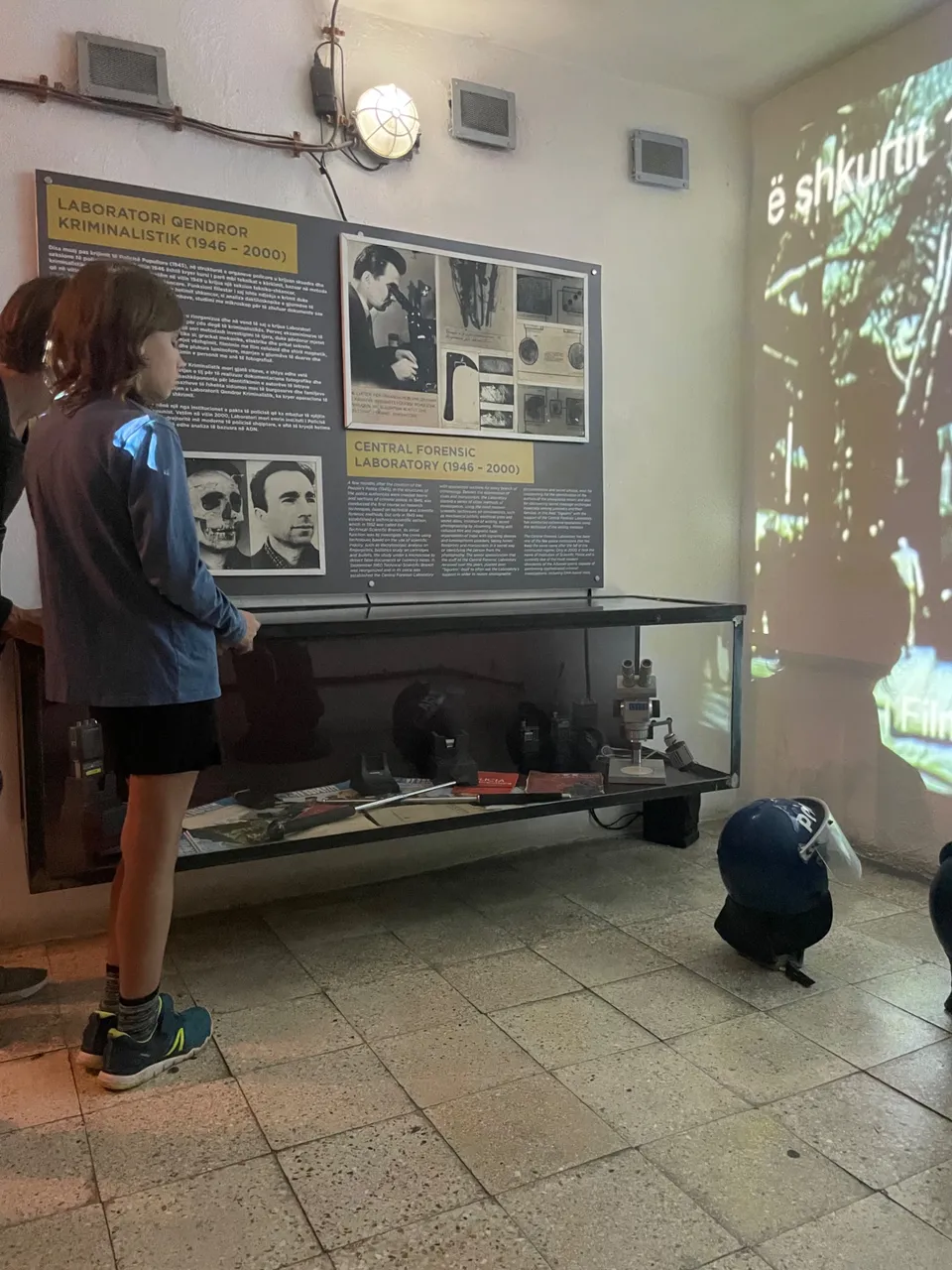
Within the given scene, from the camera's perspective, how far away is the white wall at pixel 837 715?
8.97 ft

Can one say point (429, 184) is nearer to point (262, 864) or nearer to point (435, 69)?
point (435, 69)

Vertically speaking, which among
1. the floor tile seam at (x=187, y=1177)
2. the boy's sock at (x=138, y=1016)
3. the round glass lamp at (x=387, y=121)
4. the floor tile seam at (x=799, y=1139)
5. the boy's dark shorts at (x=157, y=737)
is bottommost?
the floor tile seam at (x=799, y=1139)

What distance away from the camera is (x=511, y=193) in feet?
9.21

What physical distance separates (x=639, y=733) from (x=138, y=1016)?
63.6 inches

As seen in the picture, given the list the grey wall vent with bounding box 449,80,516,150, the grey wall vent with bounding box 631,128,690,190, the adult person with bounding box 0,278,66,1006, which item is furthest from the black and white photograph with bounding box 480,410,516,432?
the adult person with bounding box 0,278,66,1006

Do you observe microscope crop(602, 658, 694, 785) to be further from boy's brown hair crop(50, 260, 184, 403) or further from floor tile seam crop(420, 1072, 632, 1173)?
boy's brown hair crop(50, 260, 184, 403)

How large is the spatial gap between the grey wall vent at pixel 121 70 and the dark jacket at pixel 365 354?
2.20 feet

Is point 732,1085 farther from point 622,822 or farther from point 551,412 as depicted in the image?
point 551,412

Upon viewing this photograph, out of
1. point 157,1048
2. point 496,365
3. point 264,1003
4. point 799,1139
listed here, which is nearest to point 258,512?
point 496,365

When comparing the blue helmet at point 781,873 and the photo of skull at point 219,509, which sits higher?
the photo of skull at point 219,509

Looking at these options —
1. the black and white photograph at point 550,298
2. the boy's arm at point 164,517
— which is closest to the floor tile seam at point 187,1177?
the boy's arm at point 164,517

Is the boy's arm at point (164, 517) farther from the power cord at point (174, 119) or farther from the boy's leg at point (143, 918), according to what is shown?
the power cord at point (174, 119)

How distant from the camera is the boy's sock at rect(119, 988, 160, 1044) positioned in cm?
170

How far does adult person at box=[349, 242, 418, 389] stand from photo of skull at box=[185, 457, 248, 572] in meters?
0.47
